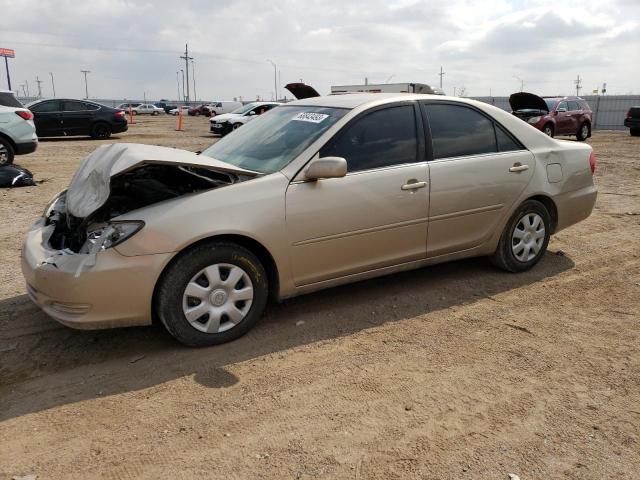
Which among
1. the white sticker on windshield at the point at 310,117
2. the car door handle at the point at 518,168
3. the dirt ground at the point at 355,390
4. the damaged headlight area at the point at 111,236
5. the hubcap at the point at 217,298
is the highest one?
the white sticker on windshield at the point at 310,117

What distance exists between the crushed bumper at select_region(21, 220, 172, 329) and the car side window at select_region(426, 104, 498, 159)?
2371 mm

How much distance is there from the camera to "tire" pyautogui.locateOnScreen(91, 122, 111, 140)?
1981 cm

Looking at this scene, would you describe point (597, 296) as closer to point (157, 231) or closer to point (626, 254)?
point (626, 254)

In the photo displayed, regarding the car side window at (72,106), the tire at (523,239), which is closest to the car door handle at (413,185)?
the tire at (523,239)

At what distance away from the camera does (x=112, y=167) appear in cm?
352

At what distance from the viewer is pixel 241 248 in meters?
3.54

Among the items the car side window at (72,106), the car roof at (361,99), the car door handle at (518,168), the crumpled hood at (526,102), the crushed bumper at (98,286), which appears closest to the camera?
the crushed bumper at (98,286)

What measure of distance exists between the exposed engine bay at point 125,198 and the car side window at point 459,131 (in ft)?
5.50

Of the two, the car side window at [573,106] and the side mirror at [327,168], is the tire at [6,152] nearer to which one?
the side mirror at [327,168]

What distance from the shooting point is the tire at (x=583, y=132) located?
20766 mm

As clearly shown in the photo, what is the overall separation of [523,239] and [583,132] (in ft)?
61.5

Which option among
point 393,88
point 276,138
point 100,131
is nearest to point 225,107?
point 100,131

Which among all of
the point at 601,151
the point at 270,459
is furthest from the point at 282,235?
the point at 601,151

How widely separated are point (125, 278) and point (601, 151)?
16.5m
